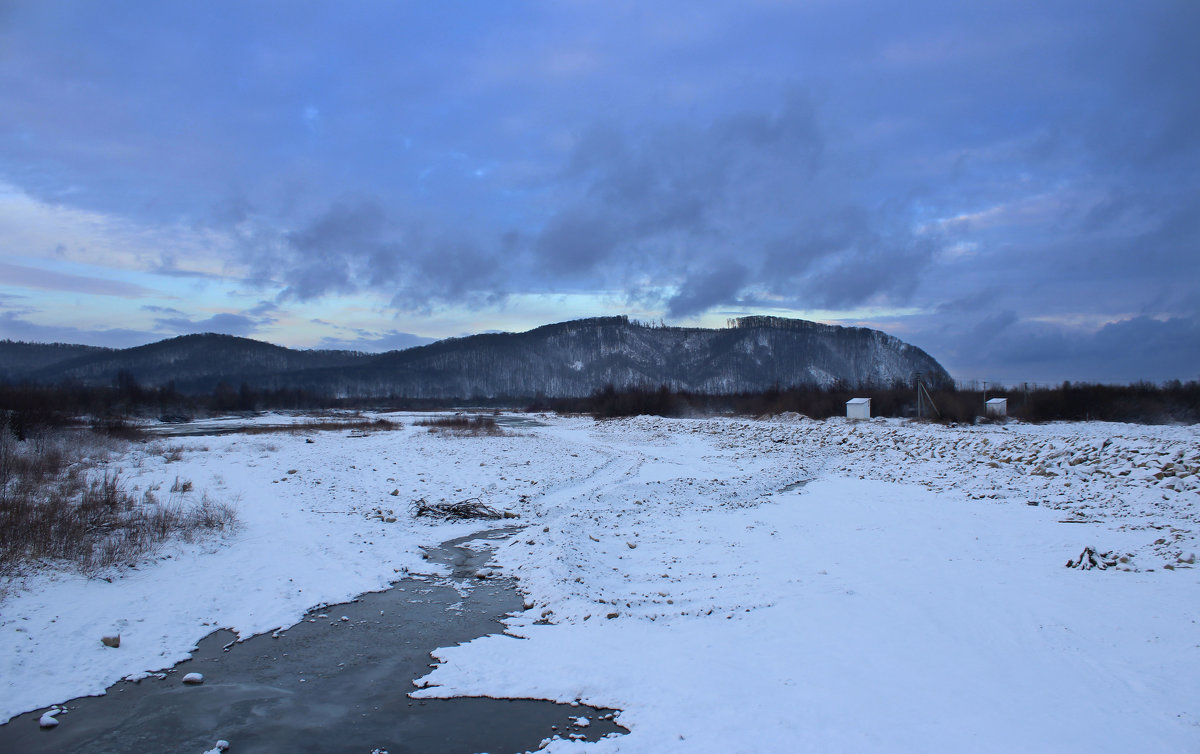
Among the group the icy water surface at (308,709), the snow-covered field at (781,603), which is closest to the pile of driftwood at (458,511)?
the snow-covered field at (781,603)

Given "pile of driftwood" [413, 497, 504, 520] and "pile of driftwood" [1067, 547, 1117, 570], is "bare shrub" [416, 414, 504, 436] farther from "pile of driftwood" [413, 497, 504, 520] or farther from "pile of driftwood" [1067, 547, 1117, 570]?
"pile of driftwood" [1067, 547, 1117, 570]

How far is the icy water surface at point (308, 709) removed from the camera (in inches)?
212

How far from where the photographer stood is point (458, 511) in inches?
619

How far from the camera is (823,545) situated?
1154cm

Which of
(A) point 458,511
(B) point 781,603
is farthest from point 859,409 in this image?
(B) point 781,603

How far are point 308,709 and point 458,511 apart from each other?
970 cm

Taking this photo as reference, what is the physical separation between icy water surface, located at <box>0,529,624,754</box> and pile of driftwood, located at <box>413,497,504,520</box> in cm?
726

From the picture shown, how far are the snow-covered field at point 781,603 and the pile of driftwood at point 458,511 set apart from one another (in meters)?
0.54

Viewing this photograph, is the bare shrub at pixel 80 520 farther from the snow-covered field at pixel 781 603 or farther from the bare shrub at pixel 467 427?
the bare shrub at pixel 467 427


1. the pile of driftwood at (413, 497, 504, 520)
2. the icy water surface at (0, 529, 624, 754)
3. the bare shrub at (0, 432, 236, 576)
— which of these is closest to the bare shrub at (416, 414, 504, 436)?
the bare shrub at (0, 432, 236, 576)

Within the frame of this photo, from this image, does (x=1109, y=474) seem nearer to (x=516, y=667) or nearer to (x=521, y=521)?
(x=521, y=521)

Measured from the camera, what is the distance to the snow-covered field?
5438 millimetres

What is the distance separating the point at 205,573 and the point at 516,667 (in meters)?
6.41

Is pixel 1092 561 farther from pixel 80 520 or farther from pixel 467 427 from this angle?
pixel 467 427
